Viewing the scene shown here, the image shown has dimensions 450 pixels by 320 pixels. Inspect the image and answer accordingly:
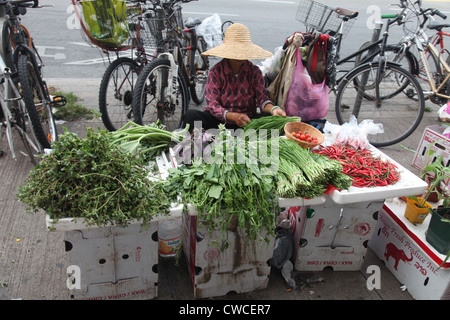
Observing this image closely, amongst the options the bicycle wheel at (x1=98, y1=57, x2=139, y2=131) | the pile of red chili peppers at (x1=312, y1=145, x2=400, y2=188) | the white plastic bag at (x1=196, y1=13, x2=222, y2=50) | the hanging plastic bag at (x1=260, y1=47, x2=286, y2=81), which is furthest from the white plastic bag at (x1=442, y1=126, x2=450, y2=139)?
the white plastic bag at (x1=196, y1=13, x2=222, y2=50)

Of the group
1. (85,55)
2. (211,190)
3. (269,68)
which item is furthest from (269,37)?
(211,190)

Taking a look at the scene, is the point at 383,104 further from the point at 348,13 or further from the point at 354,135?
the point at 354,135

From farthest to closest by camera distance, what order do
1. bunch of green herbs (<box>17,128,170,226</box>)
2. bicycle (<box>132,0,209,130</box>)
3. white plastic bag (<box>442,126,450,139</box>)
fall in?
bicycle (<box>132,0,209,130</box>) < white plastic bag (<box>442,126,450,139</box>) < bunch of green herbs (<box>17,128,170,226</box>)

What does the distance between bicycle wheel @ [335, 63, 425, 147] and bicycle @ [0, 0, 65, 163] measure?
325cm

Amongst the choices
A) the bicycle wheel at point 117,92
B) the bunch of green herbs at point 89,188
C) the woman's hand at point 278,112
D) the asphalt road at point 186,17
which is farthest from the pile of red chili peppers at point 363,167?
the asphalt road at point 186,17

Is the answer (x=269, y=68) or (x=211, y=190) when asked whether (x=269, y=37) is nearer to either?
(x=269, y=68)

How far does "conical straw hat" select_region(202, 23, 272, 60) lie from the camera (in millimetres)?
2850

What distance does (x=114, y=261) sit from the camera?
2.07m

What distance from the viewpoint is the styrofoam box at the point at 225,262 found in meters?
2.15

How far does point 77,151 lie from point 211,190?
0.69 meters

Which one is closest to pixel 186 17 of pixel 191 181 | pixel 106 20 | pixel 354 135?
pixel 106 20

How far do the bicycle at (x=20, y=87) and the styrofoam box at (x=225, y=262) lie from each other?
173cm

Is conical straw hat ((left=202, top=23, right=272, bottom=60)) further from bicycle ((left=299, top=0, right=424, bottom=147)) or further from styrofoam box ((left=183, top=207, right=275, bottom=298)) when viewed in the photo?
styrofoam box ((left=183, top=207, right=275, bottom=298))

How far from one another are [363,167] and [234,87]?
1.39 meters
